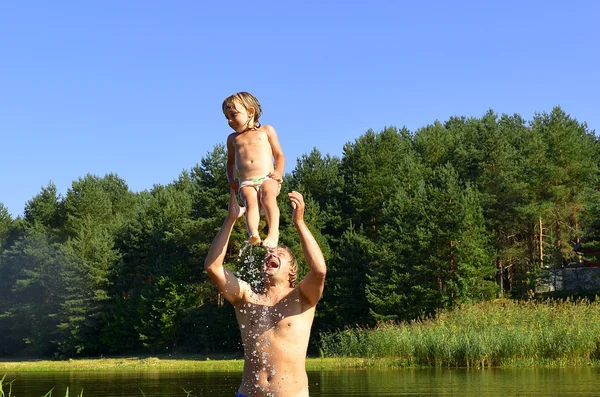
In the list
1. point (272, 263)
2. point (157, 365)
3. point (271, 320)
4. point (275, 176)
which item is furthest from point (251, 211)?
point (157, 365)

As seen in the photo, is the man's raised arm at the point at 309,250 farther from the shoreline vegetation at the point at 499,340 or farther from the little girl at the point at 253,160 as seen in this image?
the shoreline vegetation at the point at 499,340

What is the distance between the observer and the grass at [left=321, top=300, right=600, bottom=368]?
1198 inches

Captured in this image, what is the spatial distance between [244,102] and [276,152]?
517mm

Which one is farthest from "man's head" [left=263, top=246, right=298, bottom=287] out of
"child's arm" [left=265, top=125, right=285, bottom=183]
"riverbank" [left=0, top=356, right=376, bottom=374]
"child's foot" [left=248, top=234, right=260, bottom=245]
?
"riverbank" [left=0, top=356, right=376, bottom=374]

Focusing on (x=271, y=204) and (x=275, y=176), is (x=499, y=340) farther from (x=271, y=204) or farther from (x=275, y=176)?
(x=271, y=204)

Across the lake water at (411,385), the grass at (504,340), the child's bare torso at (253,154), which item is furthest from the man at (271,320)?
the grass at (504,340)

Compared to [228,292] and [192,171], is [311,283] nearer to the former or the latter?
[228,292]

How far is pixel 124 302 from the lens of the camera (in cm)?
6875

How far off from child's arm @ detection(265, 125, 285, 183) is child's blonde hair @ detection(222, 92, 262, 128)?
195 millimetres

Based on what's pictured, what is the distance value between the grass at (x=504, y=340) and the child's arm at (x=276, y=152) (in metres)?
25.9

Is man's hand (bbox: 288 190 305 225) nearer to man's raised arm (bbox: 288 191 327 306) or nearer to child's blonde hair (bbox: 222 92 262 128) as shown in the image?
man's raised arm (bbox: 288 191 327 306)

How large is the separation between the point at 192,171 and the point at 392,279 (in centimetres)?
4987

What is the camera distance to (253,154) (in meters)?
6.19

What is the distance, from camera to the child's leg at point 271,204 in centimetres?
591
